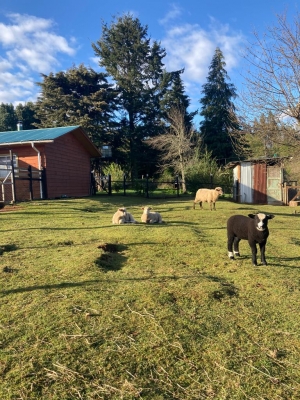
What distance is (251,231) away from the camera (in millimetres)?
4883

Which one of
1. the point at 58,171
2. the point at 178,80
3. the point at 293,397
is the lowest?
the point at 293,397

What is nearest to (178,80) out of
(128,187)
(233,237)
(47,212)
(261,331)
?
(128,187)

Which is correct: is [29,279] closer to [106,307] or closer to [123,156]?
[106,307]

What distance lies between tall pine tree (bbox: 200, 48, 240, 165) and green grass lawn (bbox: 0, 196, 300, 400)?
122ft

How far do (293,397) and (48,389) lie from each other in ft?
5.41

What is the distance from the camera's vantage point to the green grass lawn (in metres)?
2.16

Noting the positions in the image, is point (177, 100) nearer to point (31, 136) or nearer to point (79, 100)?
point (79, 100)

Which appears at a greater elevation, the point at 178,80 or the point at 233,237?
the point at 178,80

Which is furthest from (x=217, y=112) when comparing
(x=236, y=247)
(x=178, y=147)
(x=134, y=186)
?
(x=236, y=247)

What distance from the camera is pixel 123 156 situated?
38281mm

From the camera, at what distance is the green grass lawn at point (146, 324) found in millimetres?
2160

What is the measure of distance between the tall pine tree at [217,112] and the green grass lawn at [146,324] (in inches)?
1461

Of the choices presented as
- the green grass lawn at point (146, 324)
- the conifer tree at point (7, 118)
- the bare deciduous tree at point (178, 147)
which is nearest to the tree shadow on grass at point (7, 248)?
the green grass lawn at point (146, 324)

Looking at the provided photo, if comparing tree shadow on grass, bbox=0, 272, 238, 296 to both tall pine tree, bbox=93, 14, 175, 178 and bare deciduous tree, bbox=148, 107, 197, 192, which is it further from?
tall pine tree, bbox=93, 14, 175, 178
